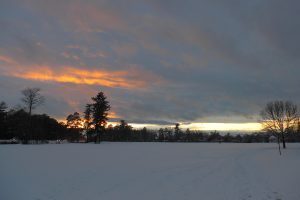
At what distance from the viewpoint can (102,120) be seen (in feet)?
260
